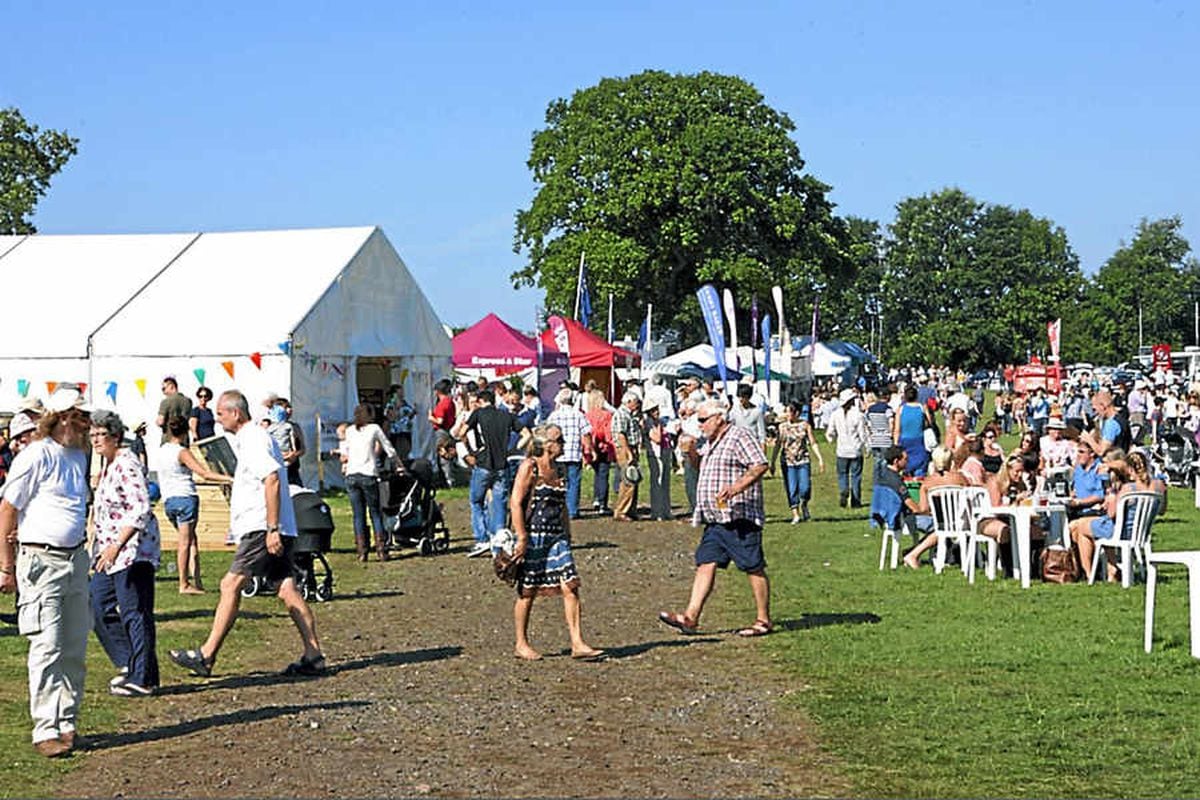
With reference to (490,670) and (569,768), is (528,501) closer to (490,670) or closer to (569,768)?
→ (490,670)

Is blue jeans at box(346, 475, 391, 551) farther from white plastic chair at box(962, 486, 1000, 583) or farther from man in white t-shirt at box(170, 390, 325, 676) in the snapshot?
man in white t-shirt at box(170, 390, 325, 676)

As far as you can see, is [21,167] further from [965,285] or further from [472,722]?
[965,285]

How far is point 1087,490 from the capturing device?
50.9 feet

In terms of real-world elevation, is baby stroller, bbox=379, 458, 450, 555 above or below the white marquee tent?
below

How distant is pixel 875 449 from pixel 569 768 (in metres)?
14.7

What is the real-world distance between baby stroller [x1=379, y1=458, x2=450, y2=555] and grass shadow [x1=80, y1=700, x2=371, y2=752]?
808cm

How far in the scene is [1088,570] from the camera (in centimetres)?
1455

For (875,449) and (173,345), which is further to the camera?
(173,345)

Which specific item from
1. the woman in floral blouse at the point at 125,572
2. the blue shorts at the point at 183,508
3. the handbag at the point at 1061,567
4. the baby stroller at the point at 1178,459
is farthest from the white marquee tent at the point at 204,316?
the woman in floral blouse at the point at 125,572

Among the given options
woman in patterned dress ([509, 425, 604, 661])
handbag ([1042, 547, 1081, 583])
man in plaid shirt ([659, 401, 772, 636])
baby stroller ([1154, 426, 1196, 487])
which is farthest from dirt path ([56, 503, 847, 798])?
baby stroller ([1154, 426, 1196, 487])

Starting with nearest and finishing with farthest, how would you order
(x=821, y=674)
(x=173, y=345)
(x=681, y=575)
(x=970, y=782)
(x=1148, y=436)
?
(x=970, y=782)
(x=821, y=674)
(x=681, y=575)
(x=173, y=345)
(x=1148, y=436)

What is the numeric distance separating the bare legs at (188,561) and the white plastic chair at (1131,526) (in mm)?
7893

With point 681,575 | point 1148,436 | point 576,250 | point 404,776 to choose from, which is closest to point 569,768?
point 404,776

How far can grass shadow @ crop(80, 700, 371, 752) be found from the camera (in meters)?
8.29
